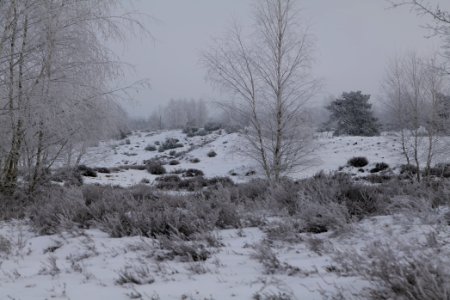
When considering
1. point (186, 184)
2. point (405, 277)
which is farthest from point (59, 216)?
point (186, 184)

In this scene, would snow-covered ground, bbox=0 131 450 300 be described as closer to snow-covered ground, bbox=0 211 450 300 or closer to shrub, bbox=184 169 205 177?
snow-covered ground, bbox=0 211 450 300

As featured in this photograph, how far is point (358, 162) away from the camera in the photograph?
19.6m

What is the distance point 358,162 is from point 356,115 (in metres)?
17.6

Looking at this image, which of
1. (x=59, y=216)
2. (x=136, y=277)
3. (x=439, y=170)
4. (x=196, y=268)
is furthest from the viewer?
(x=439, y=170)

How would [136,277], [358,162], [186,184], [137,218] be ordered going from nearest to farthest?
[136,277] < [137,218] < [186,184] < [358,162]

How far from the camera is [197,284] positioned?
8.58 ft

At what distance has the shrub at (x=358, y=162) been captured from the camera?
63.8 feet

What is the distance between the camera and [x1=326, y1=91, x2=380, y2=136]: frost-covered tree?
116ft

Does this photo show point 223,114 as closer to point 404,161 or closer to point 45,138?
point 45,138

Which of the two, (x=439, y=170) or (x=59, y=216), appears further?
(x=439, y=170)

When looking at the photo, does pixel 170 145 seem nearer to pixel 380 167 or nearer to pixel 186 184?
pixel 186 184

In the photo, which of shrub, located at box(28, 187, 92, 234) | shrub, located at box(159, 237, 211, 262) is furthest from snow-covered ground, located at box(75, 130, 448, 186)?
shrub, located at box(159, 237, 211, 262)

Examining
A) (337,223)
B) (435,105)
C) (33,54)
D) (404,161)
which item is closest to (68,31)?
(33,54)

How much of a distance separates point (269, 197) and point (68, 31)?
5.00 meters
